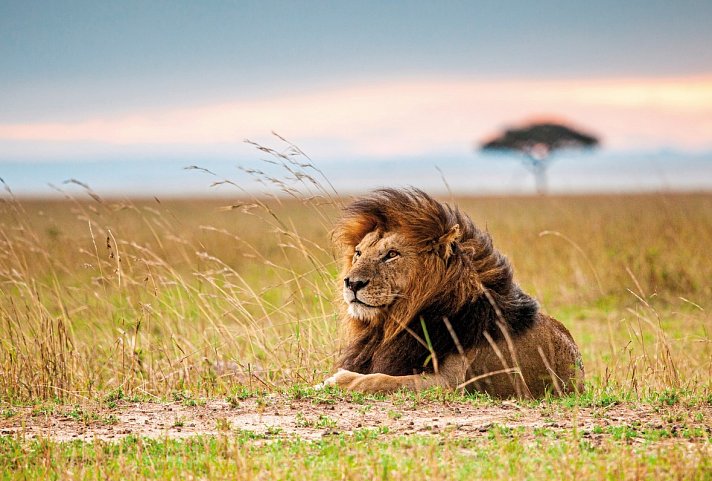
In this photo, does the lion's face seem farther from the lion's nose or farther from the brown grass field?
the brown grass field

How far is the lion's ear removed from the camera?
237 inches

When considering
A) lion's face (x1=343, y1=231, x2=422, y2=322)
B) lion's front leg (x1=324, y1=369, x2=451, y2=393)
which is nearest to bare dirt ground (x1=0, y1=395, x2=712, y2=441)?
lion's front leg (x1=324, y1=369, x2=451, y2=393)

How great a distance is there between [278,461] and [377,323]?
5.60ft

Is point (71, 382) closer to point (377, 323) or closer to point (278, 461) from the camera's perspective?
point (377, 323)

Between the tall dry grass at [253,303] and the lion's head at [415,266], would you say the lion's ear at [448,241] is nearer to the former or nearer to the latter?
the lion's head at [415,266]

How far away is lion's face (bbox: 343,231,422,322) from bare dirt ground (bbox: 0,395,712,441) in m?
0.65

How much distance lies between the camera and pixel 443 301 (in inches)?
238

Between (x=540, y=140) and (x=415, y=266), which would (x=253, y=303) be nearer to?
(x=415, y=266)

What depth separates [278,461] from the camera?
4.63 metres

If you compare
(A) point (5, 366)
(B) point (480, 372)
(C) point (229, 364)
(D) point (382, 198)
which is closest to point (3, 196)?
(A) point (5, 366)

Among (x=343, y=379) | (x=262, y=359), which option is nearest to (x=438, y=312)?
(x=343, y=379)

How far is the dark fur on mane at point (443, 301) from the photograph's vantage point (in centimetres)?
602

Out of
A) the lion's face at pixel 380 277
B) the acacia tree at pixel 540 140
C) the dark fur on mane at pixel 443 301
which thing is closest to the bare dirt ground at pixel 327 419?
the dark fur on mane at pixel 443 301

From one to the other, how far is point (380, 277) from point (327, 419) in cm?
107
